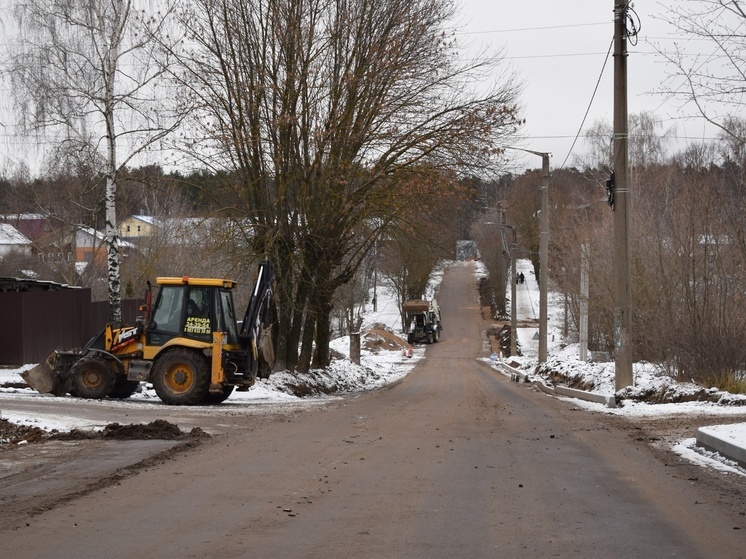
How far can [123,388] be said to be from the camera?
22516mm

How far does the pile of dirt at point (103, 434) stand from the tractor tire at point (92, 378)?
260 inches

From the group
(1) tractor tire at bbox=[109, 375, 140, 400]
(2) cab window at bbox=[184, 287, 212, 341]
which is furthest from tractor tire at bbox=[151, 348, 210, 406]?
(1) tractor tire at bbox=[109, 375, 140, 400]

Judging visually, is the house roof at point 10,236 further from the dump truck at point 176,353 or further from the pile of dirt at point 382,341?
the dump truck at point 176,353

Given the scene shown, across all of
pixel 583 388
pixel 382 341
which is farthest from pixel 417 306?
pixel 583 388

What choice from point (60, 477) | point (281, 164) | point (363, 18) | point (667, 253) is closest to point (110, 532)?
point (60, 477)

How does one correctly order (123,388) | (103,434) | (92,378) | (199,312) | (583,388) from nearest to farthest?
(103,434) < (199,312) < (92,378) < (123,388) < (583,388)

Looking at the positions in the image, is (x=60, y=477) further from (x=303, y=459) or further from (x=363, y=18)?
(x=363, y=18)

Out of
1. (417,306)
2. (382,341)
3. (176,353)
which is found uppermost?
(417,306)

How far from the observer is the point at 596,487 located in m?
9.77

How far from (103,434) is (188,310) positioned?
7.49 meters

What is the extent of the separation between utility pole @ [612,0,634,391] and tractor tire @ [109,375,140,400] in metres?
11.3

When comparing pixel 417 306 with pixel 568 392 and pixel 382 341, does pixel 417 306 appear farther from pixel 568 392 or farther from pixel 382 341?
pixel 568 392

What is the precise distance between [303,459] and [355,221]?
17.1 meters

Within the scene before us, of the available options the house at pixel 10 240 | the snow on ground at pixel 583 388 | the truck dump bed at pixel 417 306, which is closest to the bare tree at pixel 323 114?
the snow on ground at pixel 583 388
